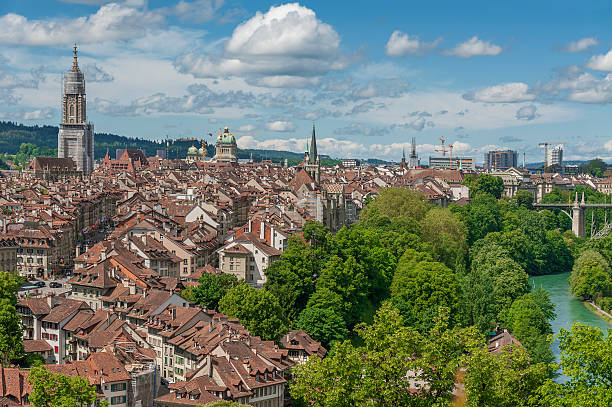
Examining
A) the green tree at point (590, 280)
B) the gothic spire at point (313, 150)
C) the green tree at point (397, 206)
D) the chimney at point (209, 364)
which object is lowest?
the green tree at point (590, 280)

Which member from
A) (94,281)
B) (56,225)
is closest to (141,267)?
(94,281)

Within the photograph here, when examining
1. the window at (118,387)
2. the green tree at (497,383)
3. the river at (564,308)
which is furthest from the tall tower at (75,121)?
the green tree at (497,383)

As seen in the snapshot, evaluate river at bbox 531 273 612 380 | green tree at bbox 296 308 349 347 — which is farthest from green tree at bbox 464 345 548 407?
river at bbox 531 273 612 380

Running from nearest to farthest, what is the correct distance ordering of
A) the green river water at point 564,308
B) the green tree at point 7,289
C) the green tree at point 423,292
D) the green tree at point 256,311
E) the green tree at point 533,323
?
the green tree at point 7,289, the green tree at point 256,311, the green tree at point 533,323, the green tree at point 423,292, the green river water at point 564,308

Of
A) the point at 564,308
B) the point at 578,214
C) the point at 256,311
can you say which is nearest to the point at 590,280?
the point at 564,308

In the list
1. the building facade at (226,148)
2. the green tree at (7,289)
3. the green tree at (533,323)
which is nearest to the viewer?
the green tree at (7,289)

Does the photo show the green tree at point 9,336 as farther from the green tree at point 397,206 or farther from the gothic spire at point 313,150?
the gothic spire at point 313,150

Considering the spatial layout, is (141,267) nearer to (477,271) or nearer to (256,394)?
(256,394)

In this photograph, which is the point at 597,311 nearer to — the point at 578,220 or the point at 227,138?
the point at 578,220
